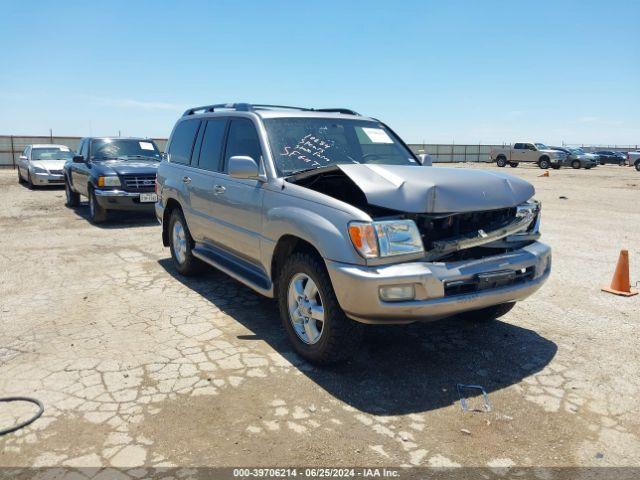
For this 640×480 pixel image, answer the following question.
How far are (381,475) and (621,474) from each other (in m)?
1.28

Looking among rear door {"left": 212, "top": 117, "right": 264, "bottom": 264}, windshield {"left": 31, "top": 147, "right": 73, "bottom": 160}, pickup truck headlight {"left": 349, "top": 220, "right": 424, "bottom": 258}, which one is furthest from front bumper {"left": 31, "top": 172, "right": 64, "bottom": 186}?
pickup truck headlight {"left": 349, "top": 220, "right": 424, "bottom": 258}

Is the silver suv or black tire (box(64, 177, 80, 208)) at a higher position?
the silver suv

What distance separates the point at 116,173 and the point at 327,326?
26.0ft

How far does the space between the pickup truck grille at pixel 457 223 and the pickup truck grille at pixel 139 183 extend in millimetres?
7834

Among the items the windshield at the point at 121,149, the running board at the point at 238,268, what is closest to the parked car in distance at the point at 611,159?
the windshield at the point at 121,149

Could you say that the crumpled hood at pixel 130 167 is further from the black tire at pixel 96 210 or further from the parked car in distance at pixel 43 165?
the parked car in distance at pixel 43 165

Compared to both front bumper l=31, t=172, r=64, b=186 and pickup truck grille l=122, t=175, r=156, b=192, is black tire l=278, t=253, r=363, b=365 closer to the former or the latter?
pickup truck grille l=122, t=175, r=156, b=192

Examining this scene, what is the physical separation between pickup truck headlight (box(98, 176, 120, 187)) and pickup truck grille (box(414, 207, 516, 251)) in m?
8.12

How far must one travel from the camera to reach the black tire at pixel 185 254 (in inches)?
241

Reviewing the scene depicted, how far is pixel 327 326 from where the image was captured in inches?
142

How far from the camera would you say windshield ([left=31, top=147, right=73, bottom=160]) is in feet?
57.0

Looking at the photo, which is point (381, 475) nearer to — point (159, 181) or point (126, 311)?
point (126, 311)

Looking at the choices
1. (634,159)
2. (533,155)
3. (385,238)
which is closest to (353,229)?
(385,238)

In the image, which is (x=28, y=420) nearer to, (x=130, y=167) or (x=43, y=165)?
(x=130, y=167)
